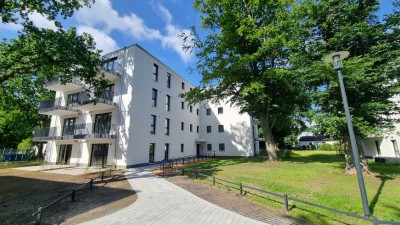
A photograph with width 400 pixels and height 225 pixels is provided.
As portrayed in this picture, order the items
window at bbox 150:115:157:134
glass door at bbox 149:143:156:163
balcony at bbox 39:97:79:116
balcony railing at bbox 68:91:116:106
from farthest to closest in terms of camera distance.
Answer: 1. window at bbox 150:115:157:134
2. glass door at bbox 149:143:156:163
3. balcony at bbox 39:97:79:116
4. balcony railing at bbox 68:91:116:106

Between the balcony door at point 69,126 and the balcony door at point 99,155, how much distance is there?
3.56 metres

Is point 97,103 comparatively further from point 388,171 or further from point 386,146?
point 386,146

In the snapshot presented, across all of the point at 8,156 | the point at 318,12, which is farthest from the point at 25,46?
the point at 8,156

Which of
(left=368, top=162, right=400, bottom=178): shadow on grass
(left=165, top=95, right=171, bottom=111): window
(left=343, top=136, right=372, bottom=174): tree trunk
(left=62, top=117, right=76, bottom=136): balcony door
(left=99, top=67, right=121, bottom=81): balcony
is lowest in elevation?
(left=368, top=162, right=400, bottom=178): shadow on grass

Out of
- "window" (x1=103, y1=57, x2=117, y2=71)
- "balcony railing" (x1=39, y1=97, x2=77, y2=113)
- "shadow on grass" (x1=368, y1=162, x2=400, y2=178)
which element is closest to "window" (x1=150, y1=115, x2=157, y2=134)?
"window" (x1=103, y1=57, x2=117, y2=71)

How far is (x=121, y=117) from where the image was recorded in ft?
67.5

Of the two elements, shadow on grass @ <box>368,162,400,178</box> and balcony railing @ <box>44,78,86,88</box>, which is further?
balcony railing @ <box>44,78,86,88</box>

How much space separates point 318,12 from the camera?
44.8 feet

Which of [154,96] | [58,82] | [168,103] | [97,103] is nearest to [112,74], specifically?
[97,103]

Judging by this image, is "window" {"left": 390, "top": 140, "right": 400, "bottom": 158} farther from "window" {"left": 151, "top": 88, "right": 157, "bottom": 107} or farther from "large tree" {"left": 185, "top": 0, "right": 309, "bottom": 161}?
"window" {"left": 151, "top": 88, "right": 157, "bottom": 107}

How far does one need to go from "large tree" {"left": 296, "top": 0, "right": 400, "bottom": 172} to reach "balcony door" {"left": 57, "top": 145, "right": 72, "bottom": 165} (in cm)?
2576

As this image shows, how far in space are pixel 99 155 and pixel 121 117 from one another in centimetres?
476

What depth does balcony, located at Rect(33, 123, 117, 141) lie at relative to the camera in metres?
19.7

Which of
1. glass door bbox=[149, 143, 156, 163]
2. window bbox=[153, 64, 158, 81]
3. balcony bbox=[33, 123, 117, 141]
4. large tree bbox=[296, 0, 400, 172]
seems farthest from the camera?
window bbox=[153, 64, 158, 81]
